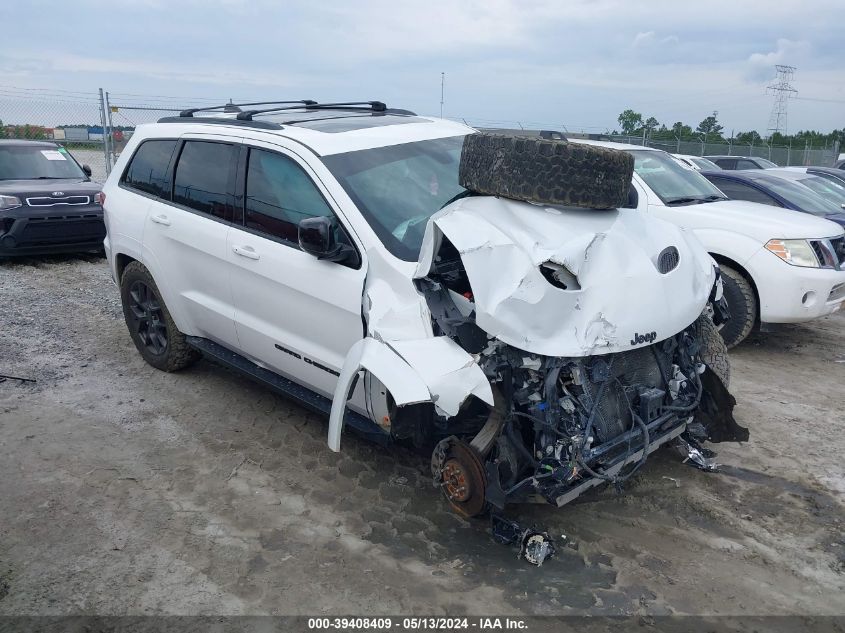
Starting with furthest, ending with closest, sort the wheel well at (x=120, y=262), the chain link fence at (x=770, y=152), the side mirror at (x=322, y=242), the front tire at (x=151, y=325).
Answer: the chain link fence at (x=770, y=152) → the wheel well at (x=120, y=262) → the front tire at (x=151, y=325) → the side mirror at (x=322, y=242)

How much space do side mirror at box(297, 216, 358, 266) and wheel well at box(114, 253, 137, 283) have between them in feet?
8.37

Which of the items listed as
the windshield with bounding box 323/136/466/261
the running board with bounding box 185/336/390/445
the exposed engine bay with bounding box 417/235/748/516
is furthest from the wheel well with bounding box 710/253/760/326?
the running board with bounding box 185/336/390/445

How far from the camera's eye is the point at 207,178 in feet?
15.0

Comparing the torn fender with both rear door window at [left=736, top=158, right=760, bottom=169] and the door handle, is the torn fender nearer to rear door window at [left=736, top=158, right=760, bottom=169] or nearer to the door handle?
Answer: the door handle

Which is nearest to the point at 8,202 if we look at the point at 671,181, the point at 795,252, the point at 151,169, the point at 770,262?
the point at 151,169

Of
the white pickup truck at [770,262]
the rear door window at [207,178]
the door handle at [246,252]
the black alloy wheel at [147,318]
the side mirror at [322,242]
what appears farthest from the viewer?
the white pickup truck at [770,262]

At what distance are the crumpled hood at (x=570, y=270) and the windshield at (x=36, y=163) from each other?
8666mm

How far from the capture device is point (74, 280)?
334 inches

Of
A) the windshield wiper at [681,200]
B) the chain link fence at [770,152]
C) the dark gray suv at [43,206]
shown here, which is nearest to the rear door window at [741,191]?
the windshield wiper at [681,200]

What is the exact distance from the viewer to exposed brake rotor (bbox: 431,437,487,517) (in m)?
3.15

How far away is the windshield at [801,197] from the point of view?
8.27m

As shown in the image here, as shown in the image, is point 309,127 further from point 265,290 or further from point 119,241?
point 119,241

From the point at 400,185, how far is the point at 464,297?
1.02 metres

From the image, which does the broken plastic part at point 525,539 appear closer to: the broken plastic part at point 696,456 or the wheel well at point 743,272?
the broken plastic part at point 696,456
